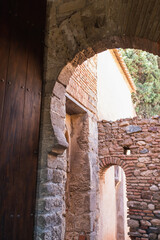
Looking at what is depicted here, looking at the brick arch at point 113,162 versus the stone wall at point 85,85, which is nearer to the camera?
the stone wall at point 85,85

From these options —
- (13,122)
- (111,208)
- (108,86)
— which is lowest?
(111,208)

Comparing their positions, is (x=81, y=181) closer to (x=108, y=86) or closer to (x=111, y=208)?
(x=111, y=208)

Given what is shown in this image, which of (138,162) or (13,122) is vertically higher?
(13,122)

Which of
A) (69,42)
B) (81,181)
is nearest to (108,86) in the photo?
(81,181)

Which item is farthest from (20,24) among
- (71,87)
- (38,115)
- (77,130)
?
(77,130)

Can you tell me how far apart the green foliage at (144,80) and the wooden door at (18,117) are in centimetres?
1216

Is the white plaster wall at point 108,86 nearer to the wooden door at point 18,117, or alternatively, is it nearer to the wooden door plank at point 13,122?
the wooden door at point 18,117

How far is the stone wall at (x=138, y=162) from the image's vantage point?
5.39 metres

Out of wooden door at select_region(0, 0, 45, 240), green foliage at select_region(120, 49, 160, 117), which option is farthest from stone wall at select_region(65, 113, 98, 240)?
green foliage at select_region(120, 49, 160, 117)

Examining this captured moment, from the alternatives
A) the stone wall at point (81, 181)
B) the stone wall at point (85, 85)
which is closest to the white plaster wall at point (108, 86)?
the stone wall at point (85, 85)

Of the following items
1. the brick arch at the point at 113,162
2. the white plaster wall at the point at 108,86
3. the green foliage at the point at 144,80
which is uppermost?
the green foliage at the point at 144,80

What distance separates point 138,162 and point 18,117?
4301 millimetres

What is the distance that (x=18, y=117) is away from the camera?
2.17 meters

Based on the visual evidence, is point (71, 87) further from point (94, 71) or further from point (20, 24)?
point (20, 24)
